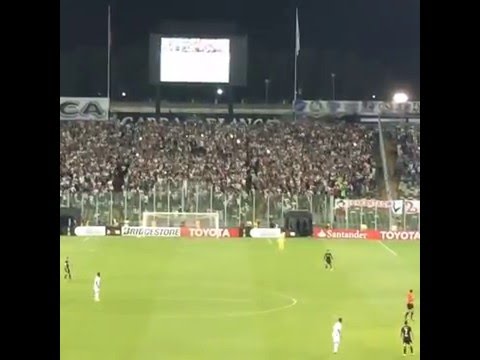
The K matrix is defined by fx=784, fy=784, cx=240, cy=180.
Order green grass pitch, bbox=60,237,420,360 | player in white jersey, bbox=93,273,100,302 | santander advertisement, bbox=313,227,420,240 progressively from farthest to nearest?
santander advertisement, bbox=313,227,420,240
player in white jersey, bbox=93,273,100,302
green grass pitch, bbox=60,237,420,360

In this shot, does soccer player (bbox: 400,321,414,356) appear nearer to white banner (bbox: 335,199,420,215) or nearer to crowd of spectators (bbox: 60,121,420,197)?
white banner (bbox: 335,199,420,215)

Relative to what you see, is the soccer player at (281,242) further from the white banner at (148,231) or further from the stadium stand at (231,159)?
the white banner at (148,231)

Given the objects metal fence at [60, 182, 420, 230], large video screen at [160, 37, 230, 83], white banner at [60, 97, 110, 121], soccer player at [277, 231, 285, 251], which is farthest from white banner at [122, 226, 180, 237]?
large video screen at [160, 37, 230, 83]

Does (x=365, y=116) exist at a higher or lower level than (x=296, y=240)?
higher

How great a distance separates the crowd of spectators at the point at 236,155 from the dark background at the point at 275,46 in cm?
108

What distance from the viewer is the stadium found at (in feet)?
28.1

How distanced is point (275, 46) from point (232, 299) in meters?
7.02

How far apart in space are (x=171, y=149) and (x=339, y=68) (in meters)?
4.02

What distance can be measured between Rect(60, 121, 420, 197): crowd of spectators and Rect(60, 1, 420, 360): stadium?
0.12 ft

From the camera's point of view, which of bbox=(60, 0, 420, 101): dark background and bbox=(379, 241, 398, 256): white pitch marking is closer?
bbox=(379, 241, 398, 256): white pitch marking

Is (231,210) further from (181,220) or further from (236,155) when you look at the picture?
(236,155)
